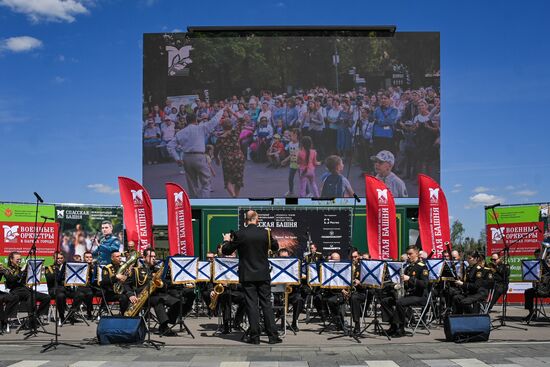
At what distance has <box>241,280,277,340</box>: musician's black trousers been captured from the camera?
1124 centimetres

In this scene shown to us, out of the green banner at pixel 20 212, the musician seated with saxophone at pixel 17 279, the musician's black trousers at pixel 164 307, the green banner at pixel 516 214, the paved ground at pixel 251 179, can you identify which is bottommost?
the musician's black trousers at pixel 164 307

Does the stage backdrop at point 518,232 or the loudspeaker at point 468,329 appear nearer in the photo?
the loudspeaker at point 468,329

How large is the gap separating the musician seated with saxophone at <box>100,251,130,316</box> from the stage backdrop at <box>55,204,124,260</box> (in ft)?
18.8

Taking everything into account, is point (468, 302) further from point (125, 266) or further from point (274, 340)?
point (125, 266)

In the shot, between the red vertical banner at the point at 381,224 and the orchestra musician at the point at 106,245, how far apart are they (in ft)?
26.1

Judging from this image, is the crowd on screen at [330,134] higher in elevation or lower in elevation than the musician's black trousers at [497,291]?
higher

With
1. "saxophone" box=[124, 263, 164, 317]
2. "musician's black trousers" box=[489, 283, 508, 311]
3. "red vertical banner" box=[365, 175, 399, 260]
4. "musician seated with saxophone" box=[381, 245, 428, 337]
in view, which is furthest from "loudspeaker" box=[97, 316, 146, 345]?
"red vertical banner" box=[365, 175, 399, 260]

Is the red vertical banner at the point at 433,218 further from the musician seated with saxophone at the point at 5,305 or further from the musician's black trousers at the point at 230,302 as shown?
the musician seated with saxophone at the point at 5,305

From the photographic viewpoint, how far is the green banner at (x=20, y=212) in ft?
63.2

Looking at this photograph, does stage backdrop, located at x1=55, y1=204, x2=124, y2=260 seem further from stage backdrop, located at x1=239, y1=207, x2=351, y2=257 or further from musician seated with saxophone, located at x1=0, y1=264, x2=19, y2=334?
musician seated with saxophone, located at x1=0, y1=264, x2=19, y2=334

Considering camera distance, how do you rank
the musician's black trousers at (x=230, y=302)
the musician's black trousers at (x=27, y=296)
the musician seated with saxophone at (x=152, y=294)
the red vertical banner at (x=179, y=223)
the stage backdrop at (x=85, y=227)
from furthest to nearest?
the stage backdrop at (x=85, y=227) → the red vertical banner at (x=179, y=223) → the musician's black trousers at (x=27, y=296) → the musician's black trousers at (x=230, y=302) → the musician seated with saxophone at (x=152, y=294)

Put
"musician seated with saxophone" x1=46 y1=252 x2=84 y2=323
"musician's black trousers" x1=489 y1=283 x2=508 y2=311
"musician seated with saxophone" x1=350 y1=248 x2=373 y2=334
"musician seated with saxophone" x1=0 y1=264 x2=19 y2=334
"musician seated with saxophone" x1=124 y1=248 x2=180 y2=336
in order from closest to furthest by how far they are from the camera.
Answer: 1. "musician seated with saxophone" x1=124 y1=248 x2=180 y2=336
2. "musician seated with saxophone" x1=350 y1=248 x2=373 y2=334
3. "musician seated with saxophone" x1=0 y1=264 x2=19 y2=334
4. "musician seated with saxophone" x1=46 y1=252 x2=84 y2=323
5. "musician's black trousers" x1=489 y1=283 x2=508 y2=311

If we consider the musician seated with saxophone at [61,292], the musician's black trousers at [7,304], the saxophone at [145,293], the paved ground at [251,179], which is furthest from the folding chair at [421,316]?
the paved ground at [251,179]

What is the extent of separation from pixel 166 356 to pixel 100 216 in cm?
1184
